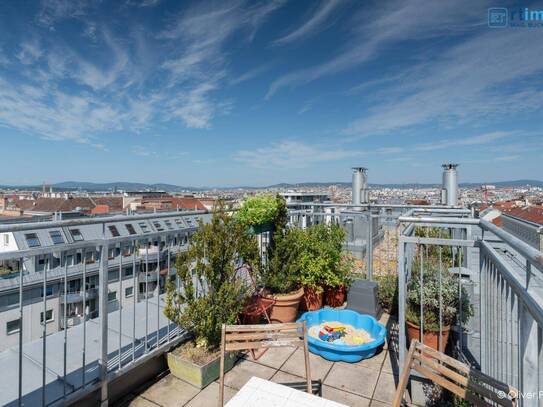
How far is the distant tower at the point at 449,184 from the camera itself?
9.81 meters

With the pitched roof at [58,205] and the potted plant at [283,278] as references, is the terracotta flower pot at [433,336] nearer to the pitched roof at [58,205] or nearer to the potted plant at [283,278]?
the potted plant at [283,278]

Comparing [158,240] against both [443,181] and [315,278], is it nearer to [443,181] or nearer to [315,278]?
[315,278]

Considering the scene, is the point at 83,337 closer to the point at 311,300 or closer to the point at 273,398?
the point at 273,398

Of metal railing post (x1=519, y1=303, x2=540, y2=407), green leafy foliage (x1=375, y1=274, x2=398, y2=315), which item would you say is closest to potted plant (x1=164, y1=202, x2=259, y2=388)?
metal railing post (x1=519, y1=303, x2=540, y2=407)

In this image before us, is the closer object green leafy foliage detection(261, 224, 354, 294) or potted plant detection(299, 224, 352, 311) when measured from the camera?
green leafy foliage detection(261, 224, 354, 294)

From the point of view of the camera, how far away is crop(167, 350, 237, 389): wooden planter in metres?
2.50

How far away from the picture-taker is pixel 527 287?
116 centimetres

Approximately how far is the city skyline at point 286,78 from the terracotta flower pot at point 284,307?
7535 mm

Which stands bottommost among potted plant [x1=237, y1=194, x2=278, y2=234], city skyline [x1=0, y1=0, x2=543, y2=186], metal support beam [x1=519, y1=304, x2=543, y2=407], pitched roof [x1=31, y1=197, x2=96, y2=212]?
pitched roof [x1=31, y1=197, x2=96, y2=212]

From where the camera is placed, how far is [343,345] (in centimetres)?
297

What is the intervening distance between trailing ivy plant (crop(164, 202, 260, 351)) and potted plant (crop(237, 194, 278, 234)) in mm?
534

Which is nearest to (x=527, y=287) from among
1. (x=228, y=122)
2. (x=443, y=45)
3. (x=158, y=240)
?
(x=158, y=240)

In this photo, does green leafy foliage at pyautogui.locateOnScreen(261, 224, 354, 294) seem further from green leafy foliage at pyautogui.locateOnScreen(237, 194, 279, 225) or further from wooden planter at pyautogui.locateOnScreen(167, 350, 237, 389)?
wooden planter at pyautogui.locateOnScreen(167, 350, 237, 389)

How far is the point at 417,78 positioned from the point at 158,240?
622 inches
